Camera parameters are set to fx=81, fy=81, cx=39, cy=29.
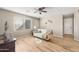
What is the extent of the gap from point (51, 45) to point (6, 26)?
967 mm

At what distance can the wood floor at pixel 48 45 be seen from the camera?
1.62 meters

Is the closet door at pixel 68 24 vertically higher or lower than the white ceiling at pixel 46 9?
lower

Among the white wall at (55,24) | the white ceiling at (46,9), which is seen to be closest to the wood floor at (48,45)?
the white wall at (55,24)

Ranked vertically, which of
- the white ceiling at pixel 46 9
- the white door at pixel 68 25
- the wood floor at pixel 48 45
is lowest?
the wood floor at pixel 48 45

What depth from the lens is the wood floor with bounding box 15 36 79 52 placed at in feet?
5.31

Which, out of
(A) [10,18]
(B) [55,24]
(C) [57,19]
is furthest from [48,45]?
(A) [10,18]

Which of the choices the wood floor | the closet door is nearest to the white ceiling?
the closet door

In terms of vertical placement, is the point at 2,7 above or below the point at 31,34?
above

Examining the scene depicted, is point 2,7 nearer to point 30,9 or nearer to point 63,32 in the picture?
point 30,9

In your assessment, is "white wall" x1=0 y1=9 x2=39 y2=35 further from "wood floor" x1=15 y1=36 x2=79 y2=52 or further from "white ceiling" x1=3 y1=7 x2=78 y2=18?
"wood floor" x1=15 y1=36 x2=79 y2=52

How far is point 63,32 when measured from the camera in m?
1.67

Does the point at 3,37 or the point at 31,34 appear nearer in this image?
the point at 3,37

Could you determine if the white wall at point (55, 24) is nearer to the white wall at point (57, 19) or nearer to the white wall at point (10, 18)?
the white wall at point (57, 19)

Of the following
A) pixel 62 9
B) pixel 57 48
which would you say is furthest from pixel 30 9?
pixel 57 48
